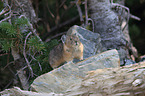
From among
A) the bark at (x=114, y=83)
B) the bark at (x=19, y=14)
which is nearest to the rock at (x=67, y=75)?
the bark at (x=114, y=83)

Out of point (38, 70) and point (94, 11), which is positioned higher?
point (94, 11)

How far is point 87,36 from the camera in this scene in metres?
0.77

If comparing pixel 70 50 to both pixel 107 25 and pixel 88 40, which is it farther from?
pixel 107 25

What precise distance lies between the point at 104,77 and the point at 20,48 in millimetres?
408

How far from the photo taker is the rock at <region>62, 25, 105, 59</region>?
0.74m

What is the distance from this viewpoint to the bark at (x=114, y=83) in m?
0.56

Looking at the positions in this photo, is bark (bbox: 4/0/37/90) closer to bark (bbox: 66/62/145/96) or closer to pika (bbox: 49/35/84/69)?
pika (bbox: 49/35/84/69)

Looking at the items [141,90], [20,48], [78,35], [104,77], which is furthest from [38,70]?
[141,90]

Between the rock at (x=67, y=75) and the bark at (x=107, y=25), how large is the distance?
1.00 feet

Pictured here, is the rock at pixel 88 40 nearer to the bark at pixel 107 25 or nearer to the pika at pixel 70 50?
the pika at pixel 70 50

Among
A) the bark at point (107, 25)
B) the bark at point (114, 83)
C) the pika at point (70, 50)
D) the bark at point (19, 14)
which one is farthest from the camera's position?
the bark at point (107, 25)

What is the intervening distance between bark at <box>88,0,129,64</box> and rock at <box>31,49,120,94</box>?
304 mm

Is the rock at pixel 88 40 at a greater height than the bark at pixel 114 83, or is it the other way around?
the rock at pixel 88 40

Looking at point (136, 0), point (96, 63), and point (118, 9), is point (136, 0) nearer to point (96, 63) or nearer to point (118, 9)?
point (118, 9)
